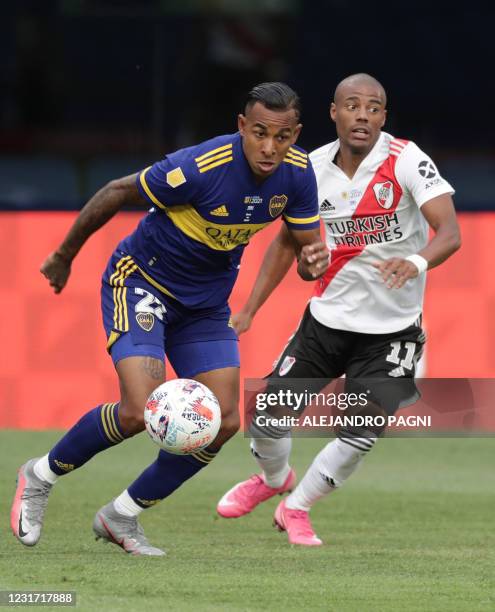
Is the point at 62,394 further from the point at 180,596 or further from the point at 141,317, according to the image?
the point at 180,596

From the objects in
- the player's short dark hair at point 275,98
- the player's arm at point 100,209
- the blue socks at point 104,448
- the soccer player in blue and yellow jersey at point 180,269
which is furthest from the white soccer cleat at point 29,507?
the player's short dark hair at point 275,98

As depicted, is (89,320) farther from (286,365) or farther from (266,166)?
(266,166)

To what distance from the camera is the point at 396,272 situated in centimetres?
580

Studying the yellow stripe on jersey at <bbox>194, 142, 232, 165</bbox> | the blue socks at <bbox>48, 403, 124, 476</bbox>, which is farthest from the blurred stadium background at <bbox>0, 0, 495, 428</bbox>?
the yellow stripe on jersey at <bbox>194, 142, 232, 165</bbox>

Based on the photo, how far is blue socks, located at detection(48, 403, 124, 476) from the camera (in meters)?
6.05

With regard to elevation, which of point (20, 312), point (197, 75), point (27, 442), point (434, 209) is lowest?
point (27, 442)

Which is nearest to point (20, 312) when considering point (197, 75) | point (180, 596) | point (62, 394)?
point (62, 394)

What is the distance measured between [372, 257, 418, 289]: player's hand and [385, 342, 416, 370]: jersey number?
1.04m

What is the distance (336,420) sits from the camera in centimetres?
714

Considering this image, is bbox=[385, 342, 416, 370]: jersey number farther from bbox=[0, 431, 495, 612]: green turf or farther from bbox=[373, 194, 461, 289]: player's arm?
bbox=[0, 431, 495, 612]: green turf

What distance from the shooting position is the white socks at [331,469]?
671cm

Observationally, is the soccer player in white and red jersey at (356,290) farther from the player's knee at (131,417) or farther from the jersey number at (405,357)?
the player's knee at (131,417)

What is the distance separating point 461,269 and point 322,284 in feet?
11.5

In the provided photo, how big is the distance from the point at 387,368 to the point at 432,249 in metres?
0.77
